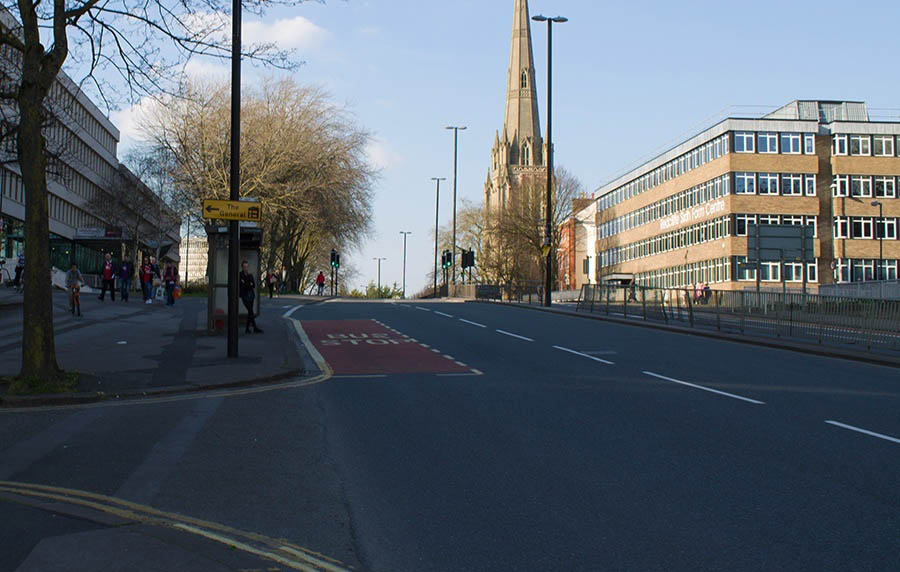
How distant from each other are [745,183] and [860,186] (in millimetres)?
9408

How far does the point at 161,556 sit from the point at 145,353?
40.8 ft

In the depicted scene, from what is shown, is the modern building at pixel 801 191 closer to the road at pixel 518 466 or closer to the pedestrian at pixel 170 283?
the pedestrian at pixel 170 283

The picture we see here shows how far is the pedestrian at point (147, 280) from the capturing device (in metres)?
37.0

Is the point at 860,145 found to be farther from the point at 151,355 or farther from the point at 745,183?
the point at 151,355

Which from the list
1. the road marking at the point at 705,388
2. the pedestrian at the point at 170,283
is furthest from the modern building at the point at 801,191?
the road marking at the point at 705,388

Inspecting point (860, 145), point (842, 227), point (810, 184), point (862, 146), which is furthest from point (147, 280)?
point (862, 146)

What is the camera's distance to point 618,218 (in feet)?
319

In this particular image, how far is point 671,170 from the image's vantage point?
80.6 metres

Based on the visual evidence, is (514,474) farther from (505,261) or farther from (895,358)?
(505,261)

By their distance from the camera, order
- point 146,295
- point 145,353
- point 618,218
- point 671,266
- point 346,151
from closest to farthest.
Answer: point 145,353
point 146,295
point 346,151
point 671,266
point 618,218

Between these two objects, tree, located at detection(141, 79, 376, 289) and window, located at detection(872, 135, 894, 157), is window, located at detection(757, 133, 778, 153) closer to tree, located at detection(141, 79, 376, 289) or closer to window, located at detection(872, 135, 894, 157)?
window, located at detection(872, 135, 894, 157)

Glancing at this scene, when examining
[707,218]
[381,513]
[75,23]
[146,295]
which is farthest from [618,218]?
[381,513]

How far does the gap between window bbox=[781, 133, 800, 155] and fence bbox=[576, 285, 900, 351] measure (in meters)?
40.4

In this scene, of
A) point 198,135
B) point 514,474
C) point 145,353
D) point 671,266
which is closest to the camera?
point 514,474
